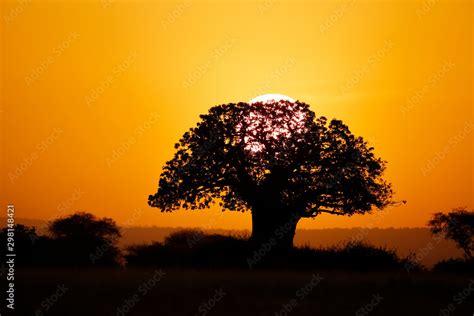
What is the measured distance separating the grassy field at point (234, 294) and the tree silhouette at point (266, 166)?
1082 centimetres

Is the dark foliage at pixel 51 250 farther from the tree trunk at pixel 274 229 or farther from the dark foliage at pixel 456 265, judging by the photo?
the dark foliage at pixel 456 265

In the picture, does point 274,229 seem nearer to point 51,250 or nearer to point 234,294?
point 51,250

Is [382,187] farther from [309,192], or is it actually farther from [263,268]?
[263,268]

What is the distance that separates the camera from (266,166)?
4903 cm

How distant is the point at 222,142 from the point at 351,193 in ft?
29.6

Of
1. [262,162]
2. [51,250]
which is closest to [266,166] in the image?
[262,162]

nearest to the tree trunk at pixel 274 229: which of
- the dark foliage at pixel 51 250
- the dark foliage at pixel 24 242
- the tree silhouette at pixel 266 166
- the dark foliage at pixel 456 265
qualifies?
the tree silhouette at pixel 266 166

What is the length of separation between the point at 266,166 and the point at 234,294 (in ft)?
63.1

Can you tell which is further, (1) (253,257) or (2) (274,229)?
(2) (274,229)

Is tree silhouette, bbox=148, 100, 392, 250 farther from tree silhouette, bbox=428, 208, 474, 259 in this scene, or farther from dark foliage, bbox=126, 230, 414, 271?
tree silhouette, bbox=428, 208, 474, 259

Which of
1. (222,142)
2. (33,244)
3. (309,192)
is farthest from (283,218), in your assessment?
(33,244)

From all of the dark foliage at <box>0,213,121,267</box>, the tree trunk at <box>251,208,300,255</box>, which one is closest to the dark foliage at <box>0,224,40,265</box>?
the dark foliage at <box>0,213,121,267</box>

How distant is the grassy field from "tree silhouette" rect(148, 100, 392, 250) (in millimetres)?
10823

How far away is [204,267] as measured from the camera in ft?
150
